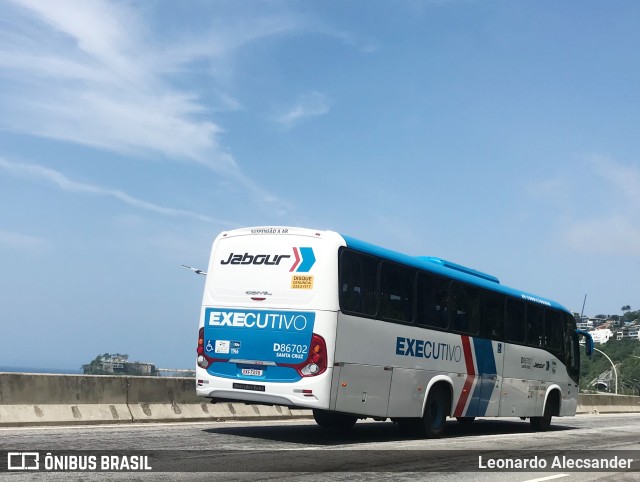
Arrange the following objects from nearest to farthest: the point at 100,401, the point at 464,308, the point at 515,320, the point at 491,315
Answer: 1. the point at 100,401
2. the point at 464,308
3. the point at 491,315
4. the point at 515,320

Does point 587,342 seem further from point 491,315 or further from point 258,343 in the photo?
point 258,343

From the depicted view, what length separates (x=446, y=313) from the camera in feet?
54.2

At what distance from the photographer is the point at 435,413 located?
1625 centimetres

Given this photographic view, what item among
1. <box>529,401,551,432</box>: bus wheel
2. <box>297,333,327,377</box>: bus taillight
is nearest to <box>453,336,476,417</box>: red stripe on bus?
<box>529,401,551,432</box>: bus wheel

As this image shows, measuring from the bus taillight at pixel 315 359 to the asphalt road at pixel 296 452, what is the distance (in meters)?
1.13

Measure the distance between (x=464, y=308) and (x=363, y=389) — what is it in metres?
4.12

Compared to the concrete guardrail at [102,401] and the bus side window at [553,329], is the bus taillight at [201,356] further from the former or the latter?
the bus side window at [553,329]

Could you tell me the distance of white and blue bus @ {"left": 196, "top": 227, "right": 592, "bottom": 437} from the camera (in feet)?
43.4

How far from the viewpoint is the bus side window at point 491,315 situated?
18.0 meters

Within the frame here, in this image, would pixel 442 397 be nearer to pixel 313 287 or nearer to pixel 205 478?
pixel 313 287

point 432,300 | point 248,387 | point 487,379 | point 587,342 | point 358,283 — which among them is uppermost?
point 587,342

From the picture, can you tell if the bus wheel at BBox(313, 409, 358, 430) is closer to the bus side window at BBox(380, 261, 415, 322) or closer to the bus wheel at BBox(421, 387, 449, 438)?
the bus wheel at BBox(421, 387, 449, 438)

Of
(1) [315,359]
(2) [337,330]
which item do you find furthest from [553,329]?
(1) [315,359]

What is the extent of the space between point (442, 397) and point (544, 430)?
19.4 ft
